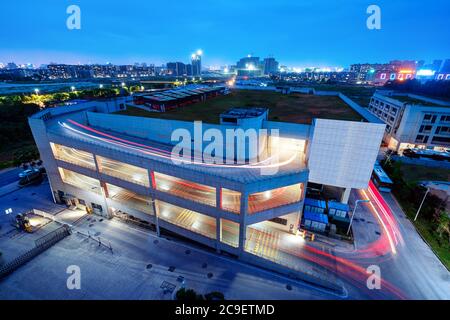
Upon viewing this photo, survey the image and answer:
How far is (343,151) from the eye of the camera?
30047 mm

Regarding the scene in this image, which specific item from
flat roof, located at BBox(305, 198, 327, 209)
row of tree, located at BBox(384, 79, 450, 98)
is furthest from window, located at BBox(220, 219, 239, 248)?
row of tree, located at BBox(384, 79, 450, 98)

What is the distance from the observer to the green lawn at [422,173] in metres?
44.9

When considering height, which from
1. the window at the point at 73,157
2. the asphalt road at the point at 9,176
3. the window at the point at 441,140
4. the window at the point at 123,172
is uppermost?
the window at the point at 73,157

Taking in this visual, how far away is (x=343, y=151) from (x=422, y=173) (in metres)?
33.2

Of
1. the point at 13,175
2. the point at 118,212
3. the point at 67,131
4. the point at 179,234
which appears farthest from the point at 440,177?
the point at 13,175

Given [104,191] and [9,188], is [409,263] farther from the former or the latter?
[9,188]

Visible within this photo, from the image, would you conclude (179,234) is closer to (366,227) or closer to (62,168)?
(62,168)

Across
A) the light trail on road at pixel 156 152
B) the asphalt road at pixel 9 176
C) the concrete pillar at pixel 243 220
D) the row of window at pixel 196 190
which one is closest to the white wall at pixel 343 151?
the light trail on road at pixel 156 152

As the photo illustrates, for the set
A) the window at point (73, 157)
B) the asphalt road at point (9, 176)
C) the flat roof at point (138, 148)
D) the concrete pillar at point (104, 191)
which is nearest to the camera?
the flat roof at point (138, 148)

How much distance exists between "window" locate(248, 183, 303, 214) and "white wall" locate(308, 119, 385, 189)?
5030 millimetres

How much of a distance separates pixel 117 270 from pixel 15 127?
75.1 metres

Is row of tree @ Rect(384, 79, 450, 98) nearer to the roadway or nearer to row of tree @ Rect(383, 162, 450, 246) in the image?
row of tree @ Rect(383, 162, 450, 246)

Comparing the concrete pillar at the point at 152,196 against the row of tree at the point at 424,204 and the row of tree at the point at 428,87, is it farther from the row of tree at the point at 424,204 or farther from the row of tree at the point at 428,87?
the row of tree at the point at 428,87

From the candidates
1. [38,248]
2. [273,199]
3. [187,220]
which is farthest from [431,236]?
[38,248]
